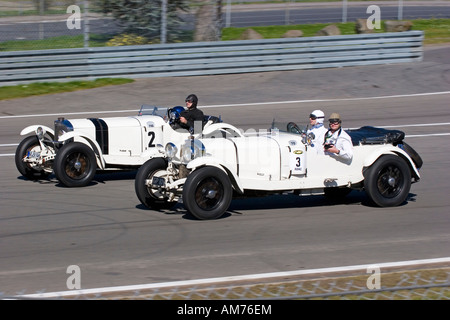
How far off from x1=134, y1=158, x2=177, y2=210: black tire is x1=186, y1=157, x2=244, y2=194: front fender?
671mm

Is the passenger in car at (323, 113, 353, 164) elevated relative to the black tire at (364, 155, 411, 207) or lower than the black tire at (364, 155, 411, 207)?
elevated

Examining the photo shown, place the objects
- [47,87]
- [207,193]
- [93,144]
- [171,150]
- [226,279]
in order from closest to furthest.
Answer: [226,279] → [207,193] → [171,150] → [93,144] → [47,87]

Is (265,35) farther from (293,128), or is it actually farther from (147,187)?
(147,187)

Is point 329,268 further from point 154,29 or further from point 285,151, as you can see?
point 154,29

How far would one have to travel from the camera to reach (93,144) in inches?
446

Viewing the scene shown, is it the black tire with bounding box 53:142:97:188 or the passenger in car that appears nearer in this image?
the passenger in car

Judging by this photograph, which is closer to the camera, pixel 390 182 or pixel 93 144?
pixel 390 182

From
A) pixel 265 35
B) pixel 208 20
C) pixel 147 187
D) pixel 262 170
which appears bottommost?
pixel 147 187

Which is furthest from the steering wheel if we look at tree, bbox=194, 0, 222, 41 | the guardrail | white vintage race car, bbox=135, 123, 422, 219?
tree, bbox=194, 0, 222, 41

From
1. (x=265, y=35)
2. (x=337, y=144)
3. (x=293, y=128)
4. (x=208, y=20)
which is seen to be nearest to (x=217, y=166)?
(x=293, y=128)

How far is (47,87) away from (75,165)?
8522mm

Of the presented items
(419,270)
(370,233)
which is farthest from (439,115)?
(419,270)

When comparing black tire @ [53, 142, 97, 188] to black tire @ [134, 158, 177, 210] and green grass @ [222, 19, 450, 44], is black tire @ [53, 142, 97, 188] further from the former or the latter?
green grass @ [222, 19, 450, 44]

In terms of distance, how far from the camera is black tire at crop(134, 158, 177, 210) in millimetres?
9391
